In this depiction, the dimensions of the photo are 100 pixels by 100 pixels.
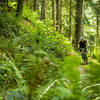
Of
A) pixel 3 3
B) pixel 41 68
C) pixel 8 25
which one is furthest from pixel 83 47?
pixel 41 68

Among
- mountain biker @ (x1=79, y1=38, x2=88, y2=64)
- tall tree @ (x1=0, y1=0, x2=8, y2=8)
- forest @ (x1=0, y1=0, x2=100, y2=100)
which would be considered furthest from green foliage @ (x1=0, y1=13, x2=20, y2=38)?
mountain biker @ (x1=79, y1=38, x2=88, y2=64)

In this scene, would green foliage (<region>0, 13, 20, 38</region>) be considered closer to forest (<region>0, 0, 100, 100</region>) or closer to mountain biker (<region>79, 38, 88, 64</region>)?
forest (<region>0, 0, 100, 100</region>)

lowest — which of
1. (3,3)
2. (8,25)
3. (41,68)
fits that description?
(41,68)

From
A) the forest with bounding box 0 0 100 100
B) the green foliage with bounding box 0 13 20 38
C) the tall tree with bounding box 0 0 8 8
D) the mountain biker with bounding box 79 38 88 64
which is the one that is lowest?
the mountain biker with bounding box 79 38 88 64

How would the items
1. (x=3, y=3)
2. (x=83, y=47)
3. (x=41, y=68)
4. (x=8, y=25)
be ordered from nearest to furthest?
(x=41, y=68) < (x=8, y=25) < (x=3, y=3) < (x=83, y=47)

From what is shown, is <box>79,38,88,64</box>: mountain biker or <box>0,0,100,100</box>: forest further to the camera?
<box>79,38,88,64</box>: mountain biker

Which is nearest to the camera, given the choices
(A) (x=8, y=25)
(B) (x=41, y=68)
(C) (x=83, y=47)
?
(B) (x=41, y=68)

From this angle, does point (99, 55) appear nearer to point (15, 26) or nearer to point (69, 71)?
point (69, 71)

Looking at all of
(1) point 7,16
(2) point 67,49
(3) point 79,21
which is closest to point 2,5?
(1) point 7,16

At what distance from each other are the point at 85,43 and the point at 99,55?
10216mm

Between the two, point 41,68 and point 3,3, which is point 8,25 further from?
point 41,68

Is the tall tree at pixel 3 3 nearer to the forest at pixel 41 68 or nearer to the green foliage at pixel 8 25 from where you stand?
the forest at pixel 41 68

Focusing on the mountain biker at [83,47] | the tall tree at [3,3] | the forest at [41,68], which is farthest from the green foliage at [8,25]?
the mountain biker at [83,47]

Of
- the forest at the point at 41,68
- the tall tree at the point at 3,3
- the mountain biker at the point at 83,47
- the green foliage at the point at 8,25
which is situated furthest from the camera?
the mountain biker at the point at 83,47
